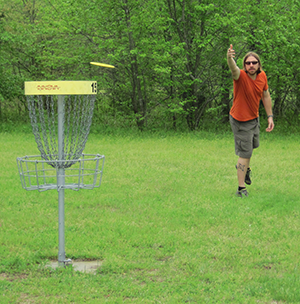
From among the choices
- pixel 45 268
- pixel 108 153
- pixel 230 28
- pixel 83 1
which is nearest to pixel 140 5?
pixel 83 1

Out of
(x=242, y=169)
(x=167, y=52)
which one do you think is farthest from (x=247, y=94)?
(x=167, y=52)

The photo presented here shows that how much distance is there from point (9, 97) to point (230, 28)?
330 inches

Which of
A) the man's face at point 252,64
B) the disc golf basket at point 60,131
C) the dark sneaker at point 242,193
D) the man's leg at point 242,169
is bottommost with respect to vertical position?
the dark sneaker at point 242,193

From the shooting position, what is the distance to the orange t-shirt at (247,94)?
736 centimetres

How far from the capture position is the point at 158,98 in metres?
17.8

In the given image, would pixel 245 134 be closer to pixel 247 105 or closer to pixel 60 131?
pixel 247 105

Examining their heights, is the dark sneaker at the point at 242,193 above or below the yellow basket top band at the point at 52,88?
below

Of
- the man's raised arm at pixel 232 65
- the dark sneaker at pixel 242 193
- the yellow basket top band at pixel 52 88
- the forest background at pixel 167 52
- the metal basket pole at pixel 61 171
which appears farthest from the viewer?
the forest background at pixel 167 52

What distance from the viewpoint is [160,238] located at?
5621 millimetres

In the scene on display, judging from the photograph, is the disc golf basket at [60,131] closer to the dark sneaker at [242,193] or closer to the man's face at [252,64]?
the man's face at [252,64]

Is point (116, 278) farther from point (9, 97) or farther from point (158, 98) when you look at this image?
point (9, 97)

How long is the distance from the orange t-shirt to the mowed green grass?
4.16 feet

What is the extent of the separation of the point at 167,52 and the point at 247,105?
8851 millimetres

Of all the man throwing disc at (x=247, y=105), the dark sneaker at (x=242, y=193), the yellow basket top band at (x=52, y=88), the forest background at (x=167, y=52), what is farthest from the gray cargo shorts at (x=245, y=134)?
the forest background at (x=167, y=52)
